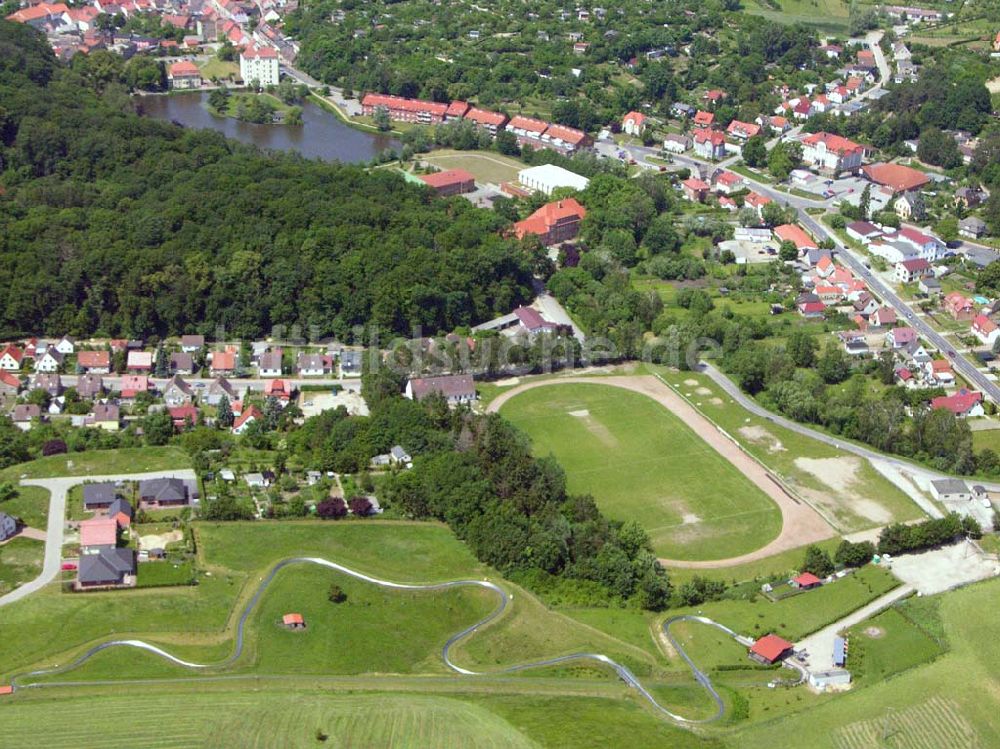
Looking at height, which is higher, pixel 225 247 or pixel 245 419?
pixel 225 247

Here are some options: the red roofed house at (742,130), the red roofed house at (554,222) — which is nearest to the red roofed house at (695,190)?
the red roofed house at (554,222)

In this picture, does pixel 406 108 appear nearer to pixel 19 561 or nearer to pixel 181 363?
pixel 181 363

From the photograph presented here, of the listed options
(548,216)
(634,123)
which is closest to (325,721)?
(548,216)

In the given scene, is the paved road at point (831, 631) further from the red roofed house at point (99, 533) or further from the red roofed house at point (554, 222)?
the red roofed house at point (554, 222)

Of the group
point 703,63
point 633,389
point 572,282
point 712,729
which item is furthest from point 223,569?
point 703,63

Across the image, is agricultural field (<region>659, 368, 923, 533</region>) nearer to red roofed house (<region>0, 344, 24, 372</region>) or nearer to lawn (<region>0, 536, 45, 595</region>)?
lawn (<region>0, 536, 45, 595</region>)
